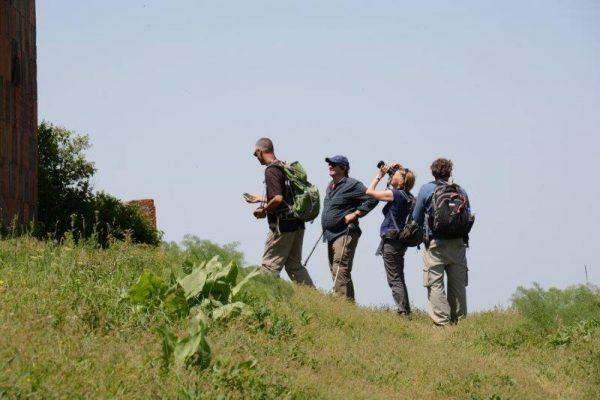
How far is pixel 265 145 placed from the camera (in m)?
12.3

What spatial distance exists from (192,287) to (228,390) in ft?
7.35

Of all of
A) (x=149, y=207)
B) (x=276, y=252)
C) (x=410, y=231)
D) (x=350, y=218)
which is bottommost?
(x=276, y=252)

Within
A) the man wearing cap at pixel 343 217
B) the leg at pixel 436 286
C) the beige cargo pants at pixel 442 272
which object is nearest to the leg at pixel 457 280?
the beige cargo pants at pixel 442 272

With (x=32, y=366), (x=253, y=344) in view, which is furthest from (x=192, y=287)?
(x=32, y=366)

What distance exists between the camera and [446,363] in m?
9.55

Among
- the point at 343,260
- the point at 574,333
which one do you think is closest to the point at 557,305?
the point at 574,333

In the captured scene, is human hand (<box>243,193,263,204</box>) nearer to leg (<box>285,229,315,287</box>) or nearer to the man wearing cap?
leg (<box>285,229,315,287</box>)

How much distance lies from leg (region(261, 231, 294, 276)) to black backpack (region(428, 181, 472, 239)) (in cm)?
177

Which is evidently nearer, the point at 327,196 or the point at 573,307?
the point at 573,307

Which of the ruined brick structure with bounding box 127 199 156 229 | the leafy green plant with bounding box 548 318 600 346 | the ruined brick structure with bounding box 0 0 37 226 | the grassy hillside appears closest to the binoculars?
the grassy hillside

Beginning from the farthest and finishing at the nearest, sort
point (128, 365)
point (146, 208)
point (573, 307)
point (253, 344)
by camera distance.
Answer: point (146, 208), point (573, 307), point (253, 344), point (128, 365)

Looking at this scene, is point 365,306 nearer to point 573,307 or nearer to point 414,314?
point 414,314

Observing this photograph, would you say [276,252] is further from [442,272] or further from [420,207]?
[442,272]

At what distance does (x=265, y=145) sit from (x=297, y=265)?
Result: 1566 millimetres
